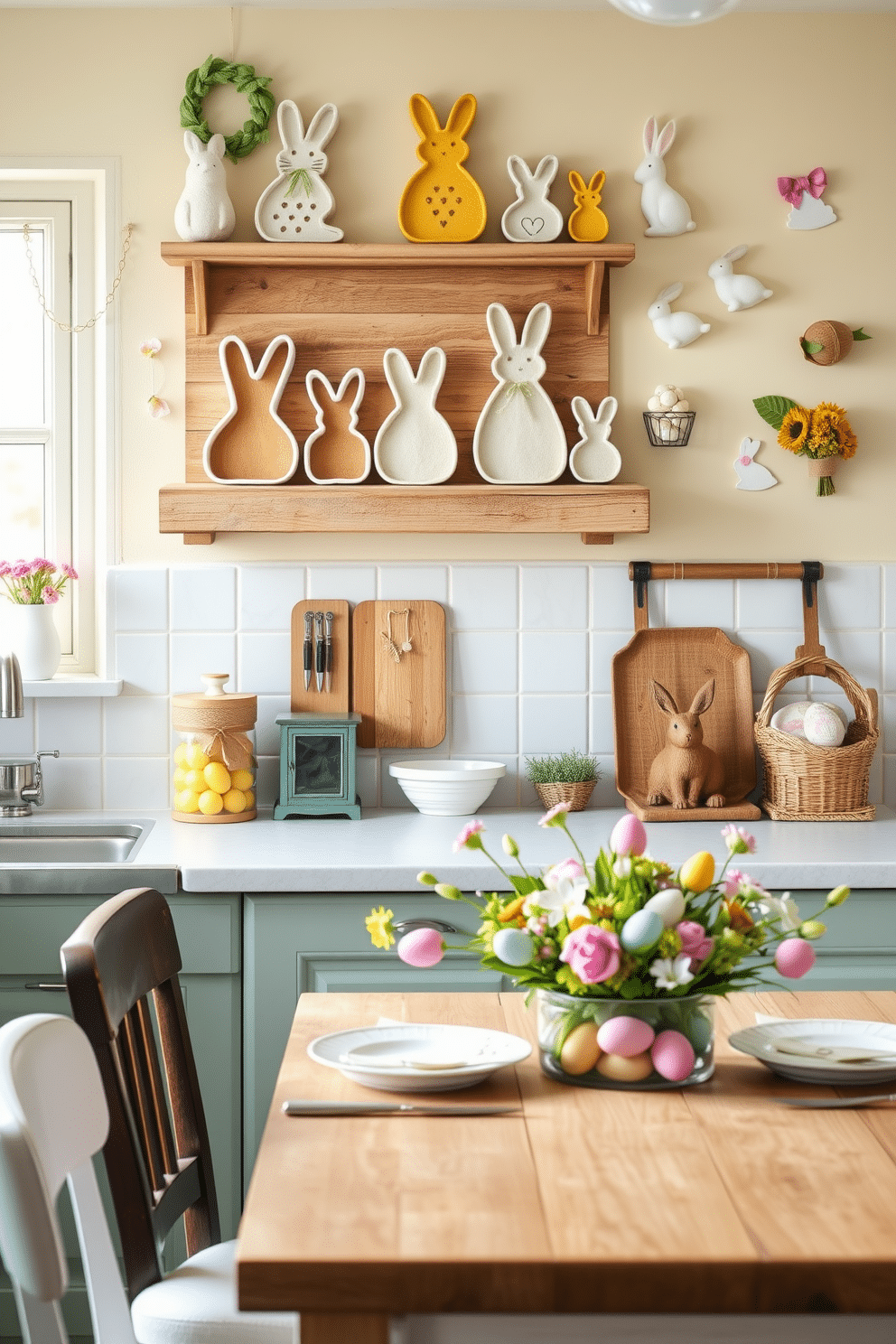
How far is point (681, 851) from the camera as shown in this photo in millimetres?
2277

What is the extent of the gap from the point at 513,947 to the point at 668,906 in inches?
6.1

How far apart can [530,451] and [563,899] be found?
151 cm

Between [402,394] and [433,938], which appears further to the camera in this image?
[402,394]

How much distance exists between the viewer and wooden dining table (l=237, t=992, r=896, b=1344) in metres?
0.96

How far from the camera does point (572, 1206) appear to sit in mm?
1062

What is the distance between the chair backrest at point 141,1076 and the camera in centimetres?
138

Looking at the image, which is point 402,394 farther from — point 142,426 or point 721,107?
point 721,107

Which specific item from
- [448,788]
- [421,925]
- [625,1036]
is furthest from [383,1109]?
[448,788]

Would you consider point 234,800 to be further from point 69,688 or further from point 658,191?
point 658,191

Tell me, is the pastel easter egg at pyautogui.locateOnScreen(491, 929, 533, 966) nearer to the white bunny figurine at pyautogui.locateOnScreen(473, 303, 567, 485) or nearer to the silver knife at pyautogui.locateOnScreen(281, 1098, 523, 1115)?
the silver knife at pyautogui.locateOnScreen(281, 1098, 523, 1115)

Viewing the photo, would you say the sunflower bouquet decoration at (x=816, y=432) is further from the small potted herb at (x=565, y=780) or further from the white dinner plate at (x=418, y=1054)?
the white dinner plate at (x=418, y=1054)

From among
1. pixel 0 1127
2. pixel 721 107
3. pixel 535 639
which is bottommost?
pixel 0 1127

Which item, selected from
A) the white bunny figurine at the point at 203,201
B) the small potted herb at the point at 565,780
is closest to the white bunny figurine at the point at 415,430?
the white bunny figurine at the point at 203,201

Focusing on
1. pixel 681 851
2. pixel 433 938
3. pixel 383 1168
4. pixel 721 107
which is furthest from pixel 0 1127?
pixel 721 107
